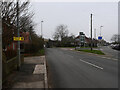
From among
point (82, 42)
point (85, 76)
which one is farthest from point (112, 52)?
point (85, 76)

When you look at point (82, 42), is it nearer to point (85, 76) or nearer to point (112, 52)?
point (112, 52)

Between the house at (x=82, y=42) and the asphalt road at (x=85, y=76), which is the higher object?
the house at (x=82, y=42)

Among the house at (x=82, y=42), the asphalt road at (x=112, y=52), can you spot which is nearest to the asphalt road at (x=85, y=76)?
the asphalt road at (x=112, y=52)

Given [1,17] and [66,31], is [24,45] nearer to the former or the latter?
[1,17]

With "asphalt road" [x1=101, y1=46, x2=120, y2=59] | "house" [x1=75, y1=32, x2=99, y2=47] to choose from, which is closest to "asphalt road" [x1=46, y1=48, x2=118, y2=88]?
"asphalt road" [x1=101, y1=46, x2=120, y2=59]

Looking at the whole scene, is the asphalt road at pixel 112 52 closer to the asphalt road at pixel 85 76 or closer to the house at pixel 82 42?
the house at pixel 82 42

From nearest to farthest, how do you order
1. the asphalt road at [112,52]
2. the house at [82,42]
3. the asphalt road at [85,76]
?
the asphalt road at [85,76] → the asphalt road at [112,52] → the house at [82,42]

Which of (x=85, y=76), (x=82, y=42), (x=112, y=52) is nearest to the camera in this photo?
(x=85, y=76)

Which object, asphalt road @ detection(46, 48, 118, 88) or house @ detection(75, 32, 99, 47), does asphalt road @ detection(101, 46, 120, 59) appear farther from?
asphalt road @ detection(46, 48, 118, 88)

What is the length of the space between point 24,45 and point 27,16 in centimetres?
1295

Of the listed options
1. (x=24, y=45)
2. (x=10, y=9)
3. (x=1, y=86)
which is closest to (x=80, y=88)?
(x=1, y=86)

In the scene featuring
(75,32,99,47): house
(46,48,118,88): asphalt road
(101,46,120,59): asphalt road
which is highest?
(75,32,99,47): house

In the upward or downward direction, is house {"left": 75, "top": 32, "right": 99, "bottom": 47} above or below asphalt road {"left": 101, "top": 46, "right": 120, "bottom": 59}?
above

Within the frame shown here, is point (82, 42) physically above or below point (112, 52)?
above
